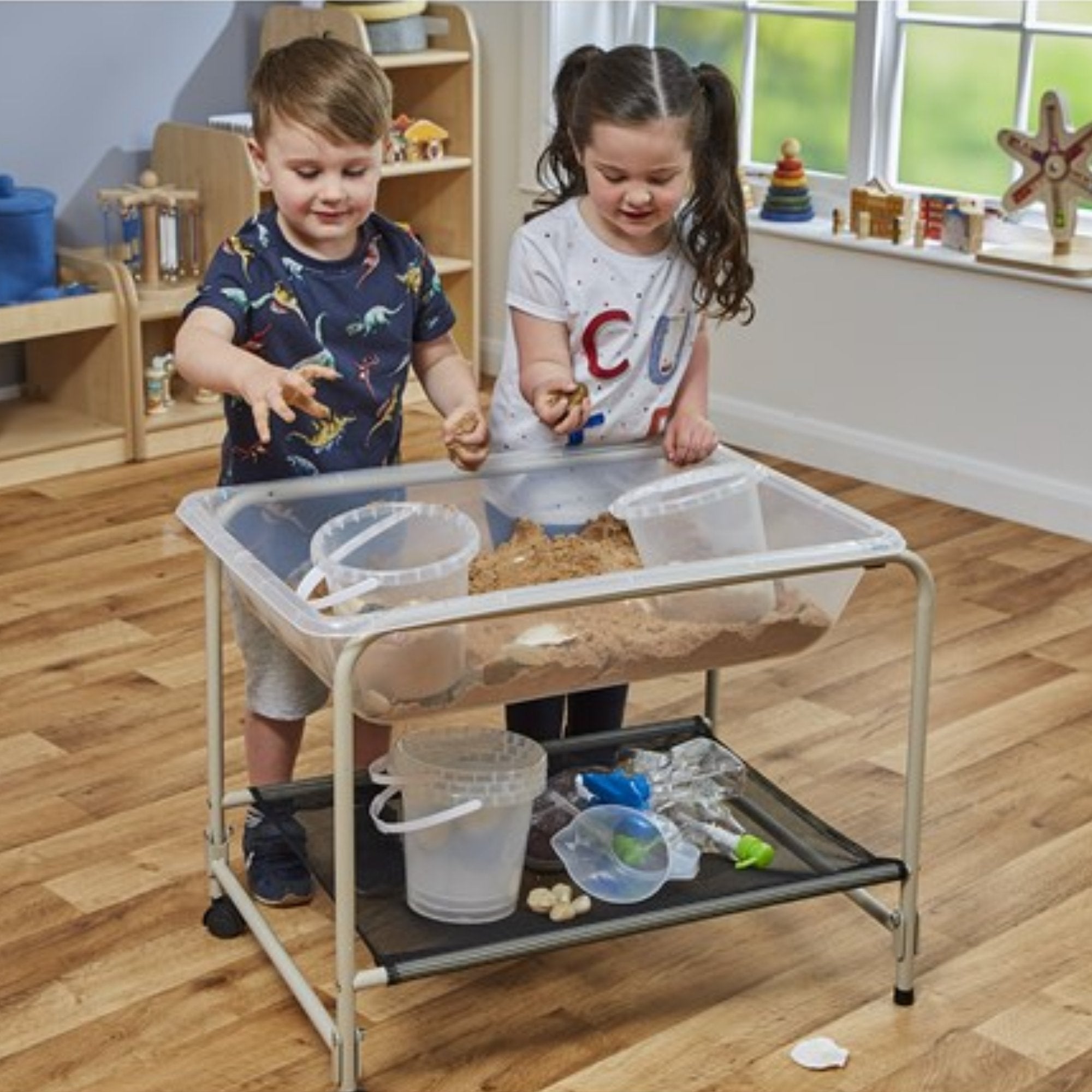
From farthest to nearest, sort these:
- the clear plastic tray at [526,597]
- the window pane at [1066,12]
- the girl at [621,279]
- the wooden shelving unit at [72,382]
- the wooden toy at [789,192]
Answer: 1. the wooden toy at [789,192]
2. the wooden shelving unit at [72,382]
3. the window pane at [1066,12]
4. the girl at [621,279]
5. the clear plastic tray at [526,597]

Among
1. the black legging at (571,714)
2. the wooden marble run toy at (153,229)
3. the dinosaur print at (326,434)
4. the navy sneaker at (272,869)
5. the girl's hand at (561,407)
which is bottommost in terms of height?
the navy sneaker at (272,869)

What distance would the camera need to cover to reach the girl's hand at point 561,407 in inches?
86.7

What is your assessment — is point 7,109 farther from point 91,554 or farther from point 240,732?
point 240,732

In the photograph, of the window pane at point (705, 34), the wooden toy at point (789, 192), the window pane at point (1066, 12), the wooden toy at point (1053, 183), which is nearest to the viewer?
the wooden toy at point (1053, 183)

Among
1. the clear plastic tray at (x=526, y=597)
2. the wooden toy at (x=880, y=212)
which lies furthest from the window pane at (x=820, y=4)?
the clear plastic tray at (x=526, y=597)

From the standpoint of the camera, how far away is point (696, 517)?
2.16 metres

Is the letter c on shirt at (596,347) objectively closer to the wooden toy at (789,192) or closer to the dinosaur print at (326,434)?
the dinosaur print at (326,434)

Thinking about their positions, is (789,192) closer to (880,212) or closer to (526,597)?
(880,212)

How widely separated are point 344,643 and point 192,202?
2468 millimetres

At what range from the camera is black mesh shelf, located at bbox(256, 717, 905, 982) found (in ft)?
6.51

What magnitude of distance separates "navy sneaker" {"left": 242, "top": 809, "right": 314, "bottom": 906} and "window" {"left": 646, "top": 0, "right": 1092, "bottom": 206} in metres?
2.01

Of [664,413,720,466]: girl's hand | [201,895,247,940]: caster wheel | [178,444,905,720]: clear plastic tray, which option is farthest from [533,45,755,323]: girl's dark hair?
[201,895,247,940]: caster wheel

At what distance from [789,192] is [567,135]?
1799 mm

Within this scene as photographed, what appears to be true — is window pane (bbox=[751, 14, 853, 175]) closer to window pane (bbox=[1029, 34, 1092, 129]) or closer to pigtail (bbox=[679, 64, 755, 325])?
window pane (bbox=[1029, 34, 1092, 129])
